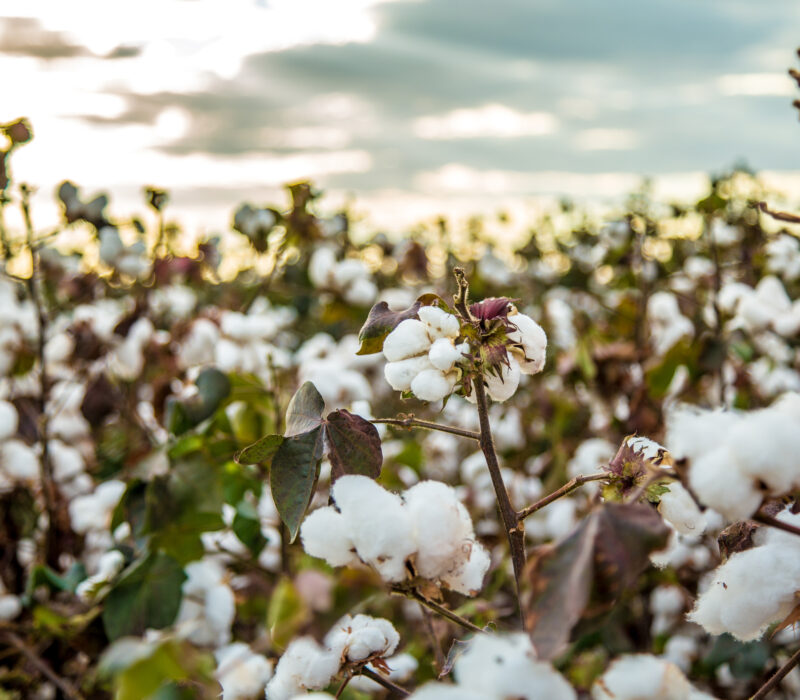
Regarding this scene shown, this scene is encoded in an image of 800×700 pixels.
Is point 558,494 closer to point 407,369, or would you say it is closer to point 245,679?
point 407,369

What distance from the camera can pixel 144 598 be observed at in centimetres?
118

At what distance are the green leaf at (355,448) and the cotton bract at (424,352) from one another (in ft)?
0.17

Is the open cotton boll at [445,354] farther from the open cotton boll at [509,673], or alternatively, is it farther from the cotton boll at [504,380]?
the open cotton boll at [509,673]

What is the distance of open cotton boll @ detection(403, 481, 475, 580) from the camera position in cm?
59

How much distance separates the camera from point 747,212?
3953 millimetres

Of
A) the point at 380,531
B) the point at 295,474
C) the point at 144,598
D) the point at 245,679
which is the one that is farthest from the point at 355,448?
the point at 144,598

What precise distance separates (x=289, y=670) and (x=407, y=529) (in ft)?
0.61

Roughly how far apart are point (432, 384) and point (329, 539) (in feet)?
0.55

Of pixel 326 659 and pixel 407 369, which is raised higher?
pixel 407 369

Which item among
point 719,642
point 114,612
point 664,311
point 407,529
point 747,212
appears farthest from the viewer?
point 747,212

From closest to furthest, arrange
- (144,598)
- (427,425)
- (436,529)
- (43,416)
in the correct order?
(436,529) → (427,425) → (144,598) → (43,416)

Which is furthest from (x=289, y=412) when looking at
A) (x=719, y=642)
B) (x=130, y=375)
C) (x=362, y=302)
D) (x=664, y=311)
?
(x=664, y=311)

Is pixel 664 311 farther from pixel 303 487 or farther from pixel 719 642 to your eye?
pixel 303 487

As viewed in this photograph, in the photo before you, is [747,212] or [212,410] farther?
[747,212]
